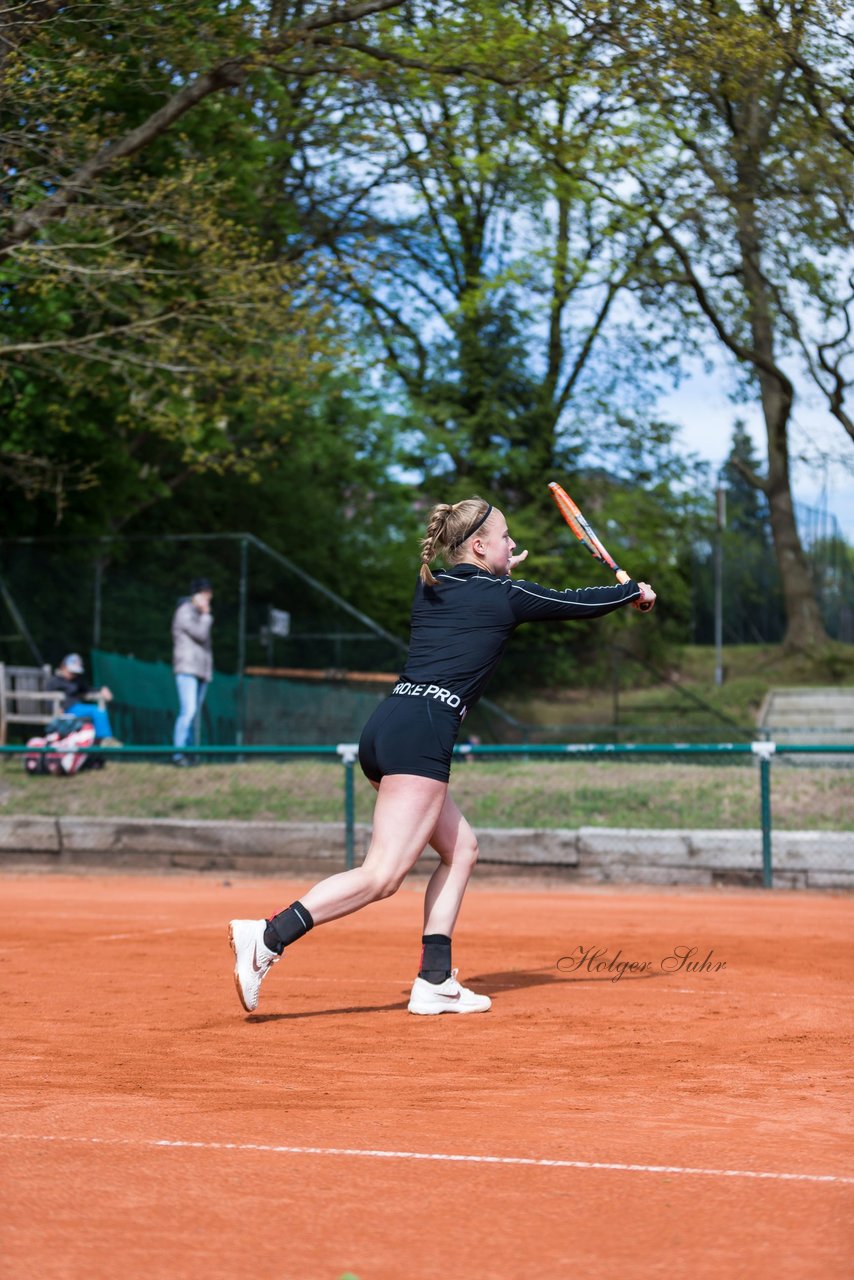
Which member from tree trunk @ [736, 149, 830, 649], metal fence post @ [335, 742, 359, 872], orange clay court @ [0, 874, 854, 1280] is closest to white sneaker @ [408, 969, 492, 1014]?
orange clay court @ [0, 874, 854, 1280]

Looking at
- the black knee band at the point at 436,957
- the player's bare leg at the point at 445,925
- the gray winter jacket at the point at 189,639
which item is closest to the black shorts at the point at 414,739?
the player's bare leg at the point at 445,925

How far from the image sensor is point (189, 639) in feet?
56.4

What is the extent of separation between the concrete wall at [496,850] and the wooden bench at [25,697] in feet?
9.91

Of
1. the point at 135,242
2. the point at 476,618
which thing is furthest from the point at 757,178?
the point at 476,618

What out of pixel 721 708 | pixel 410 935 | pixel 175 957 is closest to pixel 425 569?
pixel 175 957

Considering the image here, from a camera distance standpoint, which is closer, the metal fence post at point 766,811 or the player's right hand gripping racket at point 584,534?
the player's right hand gripping racket at point 584,534

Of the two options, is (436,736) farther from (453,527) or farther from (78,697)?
(78,697)

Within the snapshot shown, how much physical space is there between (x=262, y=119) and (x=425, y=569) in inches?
669

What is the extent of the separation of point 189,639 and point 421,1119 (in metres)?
13.1

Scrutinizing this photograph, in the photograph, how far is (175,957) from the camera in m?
8.61

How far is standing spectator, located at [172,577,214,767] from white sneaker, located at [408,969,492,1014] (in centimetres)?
1096

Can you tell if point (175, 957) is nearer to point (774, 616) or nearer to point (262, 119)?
point (262, 119)

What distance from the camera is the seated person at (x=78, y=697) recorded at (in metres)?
17.7

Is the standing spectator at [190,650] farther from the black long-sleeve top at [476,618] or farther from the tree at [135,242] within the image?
the black long-sleeve top at [476,618]
